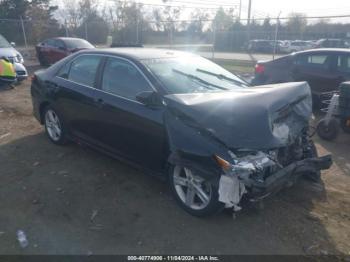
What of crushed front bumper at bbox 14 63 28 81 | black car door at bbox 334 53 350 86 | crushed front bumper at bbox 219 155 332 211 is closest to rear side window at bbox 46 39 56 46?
crushed front bumper at bbox 14 63 28 81

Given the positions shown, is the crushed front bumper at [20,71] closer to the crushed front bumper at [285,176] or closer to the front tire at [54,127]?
the front tire at [54,127]

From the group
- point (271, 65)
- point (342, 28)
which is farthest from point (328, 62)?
point (342, 28)

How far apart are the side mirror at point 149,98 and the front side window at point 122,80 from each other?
0.64 feet

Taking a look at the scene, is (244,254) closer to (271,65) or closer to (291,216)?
(291,216)

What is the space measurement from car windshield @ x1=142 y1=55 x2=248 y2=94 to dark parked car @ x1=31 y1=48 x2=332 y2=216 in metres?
0.02

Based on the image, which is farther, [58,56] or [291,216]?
[58,56]

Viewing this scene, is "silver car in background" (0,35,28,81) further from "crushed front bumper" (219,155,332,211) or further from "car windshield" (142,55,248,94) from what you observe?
"crushed front bumper" (219,155,332,211)

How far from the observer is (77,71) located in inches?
200

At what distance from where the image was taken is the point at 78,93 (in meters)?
4.85

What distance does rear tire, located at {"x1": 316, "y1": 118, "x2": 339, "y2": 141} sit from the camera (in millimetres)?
6070

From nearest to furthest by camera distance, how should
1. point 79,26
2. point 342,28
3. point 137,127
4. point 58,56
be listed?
point 137,127 → point 58,56 → point 342,28 → point 79,26

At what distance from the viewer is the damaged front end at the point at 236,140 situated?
3.14 m

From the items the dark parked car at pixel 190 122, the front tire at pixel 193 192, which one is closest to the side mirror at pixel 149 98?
the dark parked car at pixel 190 122

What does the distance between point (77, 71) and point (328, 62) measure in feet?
20.2
